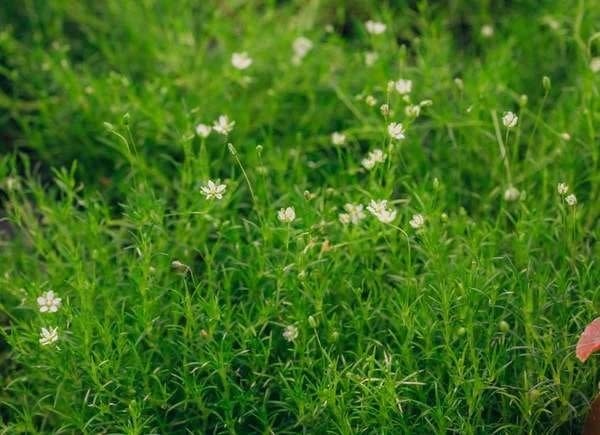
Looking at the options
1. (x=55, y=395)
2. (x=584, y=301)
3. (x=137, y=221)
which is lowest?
(x=55, y=395)

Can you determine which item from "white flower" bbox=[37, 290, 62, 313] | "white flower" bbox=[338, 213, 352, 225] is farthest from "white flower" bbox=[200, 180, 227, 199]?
"white flower" bbox=[37, 290, 62, 313]

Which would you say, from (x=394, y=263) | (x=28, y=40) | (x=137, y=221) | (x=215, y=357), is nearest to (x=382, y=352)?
(x=394, y=263)

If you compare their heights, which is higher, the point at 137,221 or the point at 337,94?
the point at 137,221

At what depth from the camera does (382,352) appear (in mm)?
2979

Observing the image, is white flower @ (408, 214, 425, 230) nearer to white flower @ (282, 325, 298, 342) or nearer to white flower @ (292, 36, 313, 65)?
white flower @ (282, 325, 298, 342)

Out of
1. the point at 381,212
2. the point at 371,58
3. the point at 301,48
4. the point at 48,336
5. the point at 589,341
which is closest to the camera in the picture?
the point at 589,341

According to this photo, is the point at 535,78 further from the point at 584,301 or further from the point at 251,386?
the point at 251,386

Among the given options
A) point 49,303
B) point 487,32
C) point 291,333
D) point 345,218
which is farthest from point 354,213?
point 487,32

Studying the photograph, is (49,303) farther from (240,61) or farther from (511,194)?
(511,194)

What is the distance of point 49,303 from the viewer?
2.90m

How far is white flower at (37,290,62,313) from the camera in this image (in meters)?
2.87

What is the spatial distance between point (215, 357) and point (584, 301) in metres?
1.04

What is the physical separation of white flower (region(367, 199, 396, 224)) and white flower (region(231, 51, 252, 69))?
1022mm

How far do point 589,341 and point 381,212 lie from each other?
2.18ft
